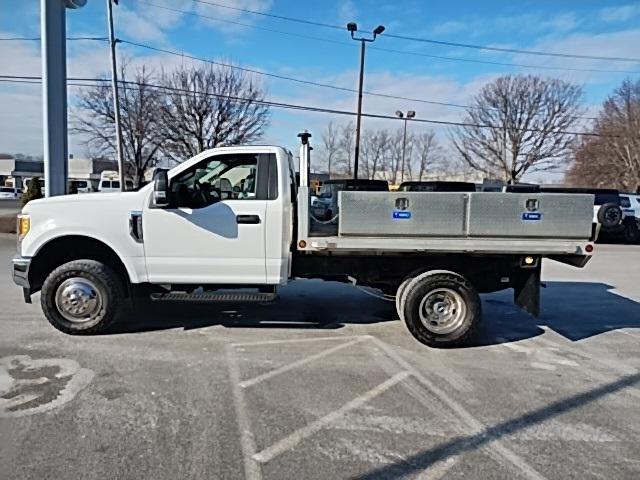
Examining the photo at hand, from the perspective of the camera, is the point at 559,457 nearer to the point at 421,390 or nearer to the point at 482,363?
the point at 421,390

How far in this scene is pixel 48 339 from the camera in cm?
560

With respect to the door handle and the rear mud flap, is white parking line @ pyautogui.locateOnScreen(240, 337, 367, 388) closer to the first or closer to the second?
the door handle

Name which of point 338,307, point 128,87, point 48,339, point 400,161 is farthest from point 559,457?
point 400,161

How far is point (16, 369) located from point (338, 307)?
427cm

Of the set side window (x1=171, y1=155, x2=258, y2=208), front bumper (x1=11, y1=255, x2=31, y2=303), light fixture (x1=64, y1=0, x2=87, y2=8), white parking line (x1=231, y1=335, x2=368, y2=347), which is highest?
light fixture (x1=64, y1=0, x2=87, y2=8)

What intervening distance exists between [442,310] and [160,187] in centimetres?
352

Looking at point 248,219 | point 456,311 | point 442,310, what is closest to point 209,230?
point 248,219

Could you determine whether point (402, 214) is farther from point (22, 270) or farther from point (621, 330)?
point (22, 270)

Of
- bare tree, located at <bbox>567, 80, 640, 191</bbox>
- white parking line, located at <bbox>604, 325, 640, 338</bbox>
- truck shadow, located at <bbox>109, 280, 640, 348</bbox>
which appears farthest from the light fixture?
bare tree, located at <bbox>567, 80, 640, 191</bbox>

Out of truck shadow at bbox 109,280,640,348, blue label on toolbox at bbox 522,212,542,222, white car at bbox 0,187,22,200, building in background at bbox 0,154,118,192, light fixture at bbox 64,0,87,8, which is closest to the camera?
blue label on toolbox at bbox 522,212,542,222

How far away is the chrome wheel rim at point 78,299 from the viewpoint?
5.61 metres

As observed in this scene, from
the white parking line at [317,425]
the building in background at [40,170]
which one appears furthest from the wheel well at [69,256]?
the building in background at [40,170]

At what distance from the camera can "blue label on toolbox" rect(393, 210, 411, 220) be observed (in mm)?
5371

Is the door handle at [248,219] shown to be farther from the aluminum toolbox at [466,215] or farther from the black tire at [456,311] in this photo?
the black tire at [456,311]
